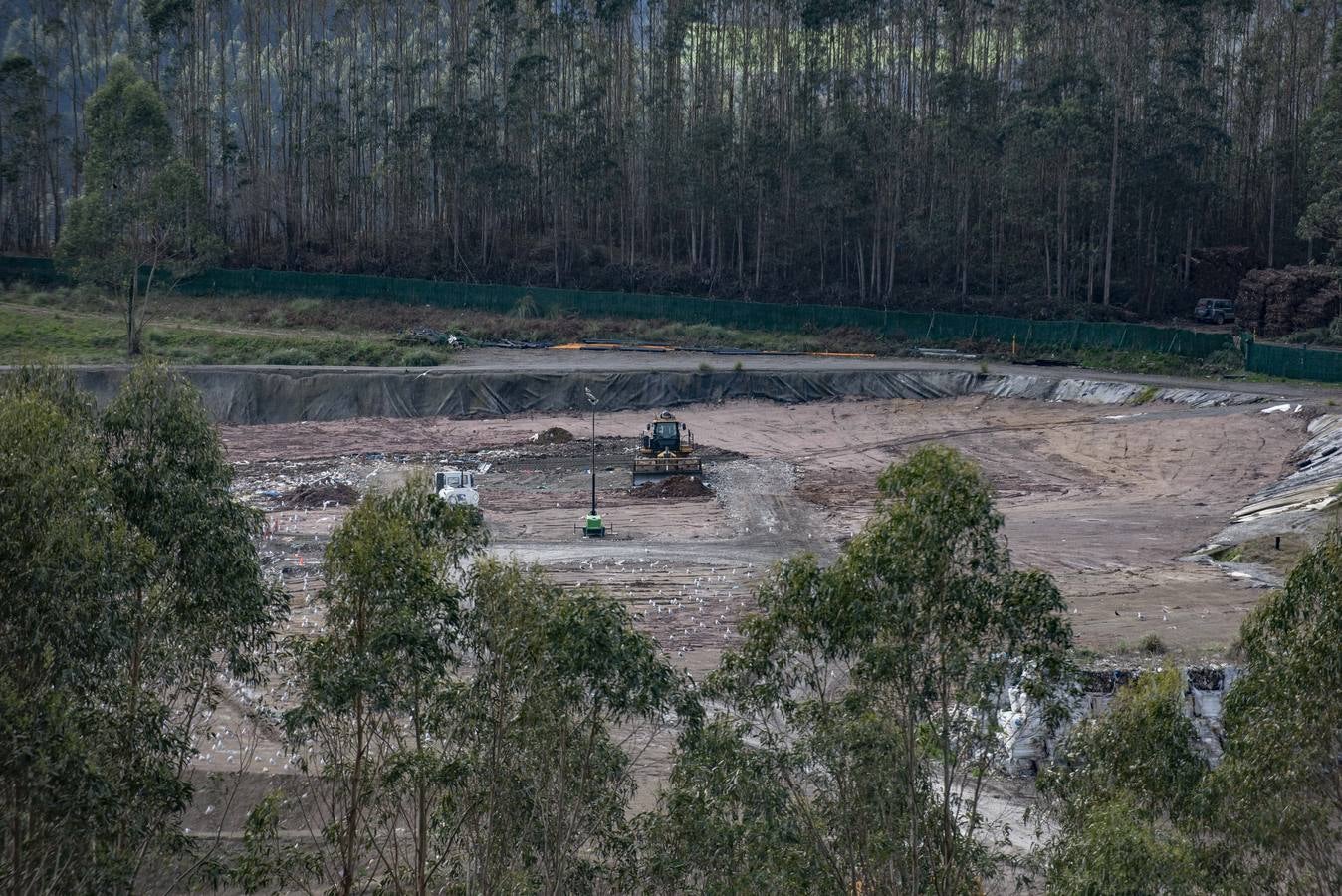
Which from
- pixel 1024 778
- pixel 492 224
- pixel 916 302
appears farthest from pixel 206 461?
pixel 492 224

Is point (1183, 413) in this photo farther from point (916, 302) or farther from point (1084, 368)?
point (916, 302)

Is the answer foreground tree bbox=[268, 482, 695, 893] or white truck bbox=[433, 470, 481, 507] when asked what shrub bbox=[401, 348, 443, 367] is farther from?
foreground tree bbox=[268, 482, 695, 893]

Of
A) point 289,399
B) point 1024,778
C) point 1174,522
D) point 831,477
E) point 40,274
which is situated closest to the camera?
point 1024,778

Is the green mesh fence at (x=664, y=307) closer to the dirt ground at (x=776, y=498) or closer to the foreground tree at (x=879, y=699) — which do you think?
the dirt ground at (x=776, y=498)

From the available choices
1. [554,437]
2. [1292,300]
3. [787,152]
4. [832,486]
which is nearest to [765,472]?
[832,486]

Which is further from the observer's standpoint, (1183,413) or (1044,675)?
(1183,413)

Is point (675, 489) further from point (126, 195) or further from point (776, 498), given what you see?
point (126, 195)
